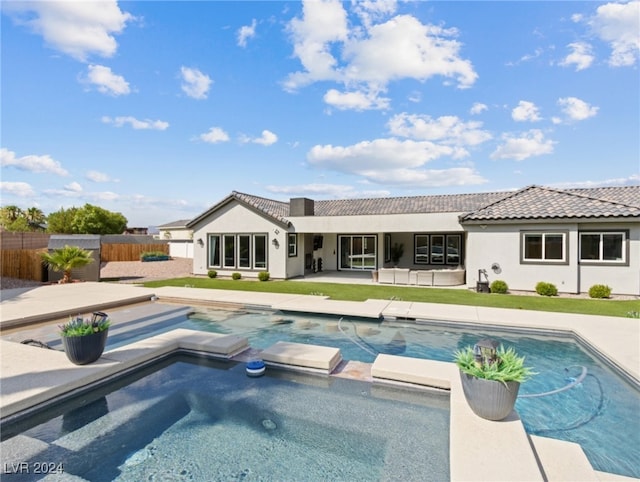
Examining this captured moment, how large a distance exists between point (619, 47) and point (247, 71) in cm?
1699

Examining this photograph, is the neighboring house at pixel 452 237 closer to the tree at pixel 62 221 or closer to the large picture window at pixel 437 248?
the large picture window at pixel 437 248

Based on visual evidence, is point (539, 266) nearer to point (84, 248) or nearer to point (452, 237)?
point (452, 237)

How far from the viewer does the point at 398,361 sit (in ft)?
20.4

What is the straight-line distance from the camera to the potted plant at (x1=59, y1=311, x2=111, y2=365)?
5.74 m

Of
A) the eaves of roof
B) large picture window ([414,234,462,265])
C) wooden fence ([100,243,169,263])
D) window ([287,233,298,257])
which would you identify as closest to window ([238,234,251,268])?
the eaves of roof

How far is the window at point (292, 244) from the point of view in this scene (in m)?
19.5

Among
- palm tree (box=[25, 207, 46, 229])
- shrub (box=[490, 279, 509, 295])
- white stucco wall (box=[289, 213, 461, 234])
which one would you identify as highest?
palm tree (box=[25, 207, 46, 229])

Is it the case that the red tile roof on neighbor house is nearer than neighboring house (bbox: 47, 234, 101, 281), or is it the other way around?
the red tile roof on neighbor house

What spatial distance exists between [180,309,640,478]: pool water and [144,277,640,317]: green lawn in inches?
129

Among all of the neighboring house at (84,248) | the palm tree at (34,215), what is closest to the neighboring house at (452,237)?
the neighboring house at (84,248)

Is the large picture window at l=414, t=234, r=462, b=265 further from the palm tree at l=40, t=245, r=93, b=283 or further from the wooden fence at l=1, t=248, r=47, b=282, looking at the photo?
the wooden fence at l=1, t=248, r=47, b=282

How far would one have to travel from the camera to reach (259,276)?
61.5 ft

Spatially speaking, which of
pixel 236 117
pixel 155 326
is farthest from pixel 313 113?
pixel 155 326

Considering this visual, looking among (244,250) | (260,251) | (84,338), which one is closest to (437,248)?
(260,251)
